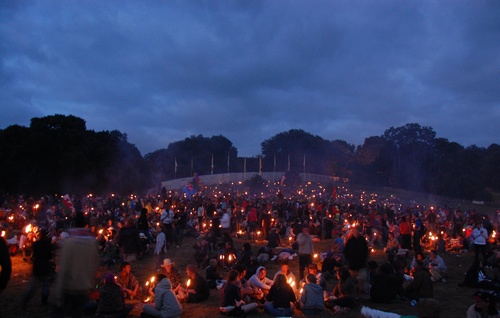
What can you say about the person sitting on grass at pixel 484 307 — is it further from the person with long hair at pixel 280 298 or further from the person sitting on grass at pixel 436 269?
the person sitting on grass at pixel 436 269

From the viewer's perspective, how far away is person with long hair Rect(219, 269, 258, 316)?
864 cm

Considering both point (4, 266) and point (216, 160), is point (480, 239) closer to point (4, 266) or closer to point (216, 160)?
point (4, 266)

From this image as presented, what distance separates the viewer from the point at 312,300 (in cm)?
888

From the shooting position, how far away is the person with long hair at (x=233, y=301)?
340 inches

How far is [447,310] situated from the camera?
952cm

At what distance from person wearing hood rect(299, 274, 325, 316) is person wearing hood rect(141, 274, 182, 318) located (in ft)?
8.38

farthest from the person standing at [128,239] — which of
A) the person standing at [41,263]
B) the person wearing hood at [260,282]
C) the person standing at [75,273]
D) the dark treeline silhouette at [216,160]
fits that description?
the dark treeline silhouette at [216,160]

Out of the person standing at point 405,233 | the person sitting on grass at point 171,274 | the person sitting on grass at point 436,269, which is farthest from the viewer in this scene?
the person standing at point 405,233

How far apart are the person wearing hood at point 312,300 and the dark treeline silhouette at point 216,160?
31670mm

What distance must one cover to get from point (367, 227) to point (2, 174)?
1223 inches

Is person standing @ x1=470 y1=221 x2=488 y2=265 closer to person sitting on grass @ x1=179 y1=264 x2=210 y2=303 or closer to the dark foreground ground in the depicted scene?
the dark foreground ground

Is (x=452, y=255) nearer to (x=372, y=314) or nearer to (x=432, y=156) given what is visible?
(x=372, y=314)

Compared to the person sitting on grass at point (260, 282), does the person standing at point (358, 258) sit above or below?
above

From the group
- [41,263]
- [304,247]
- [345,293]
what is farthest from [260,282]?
[41,263]
